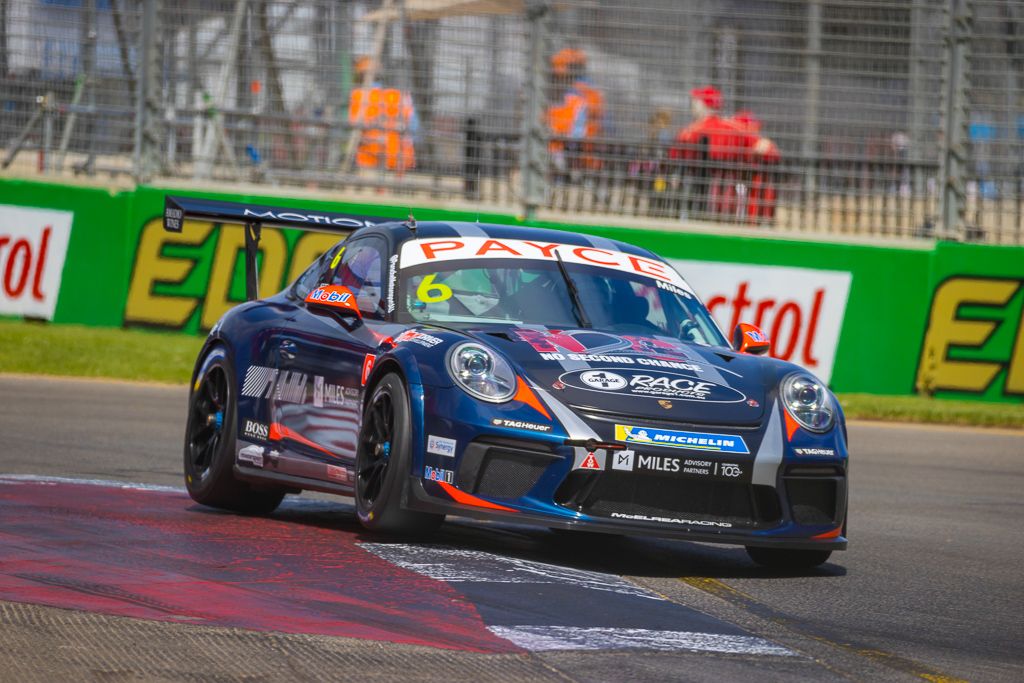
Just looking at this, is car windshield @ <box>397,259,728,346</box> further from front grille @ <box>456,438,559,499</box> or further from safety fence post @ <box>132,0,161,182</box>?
Result: safety fence post @ <box>132,0,161,182</box>

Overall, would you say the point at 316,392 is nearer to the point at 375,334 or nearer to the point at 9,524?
the point at 375,334

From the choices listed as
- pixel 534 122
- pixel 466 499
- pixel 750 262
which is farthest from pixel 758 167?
pixel 466 499

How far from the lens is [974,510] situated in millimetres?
9219

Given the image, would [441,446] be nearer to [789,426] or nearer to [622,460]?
[622,460]

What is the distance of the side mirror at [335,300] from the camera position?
7.22 m

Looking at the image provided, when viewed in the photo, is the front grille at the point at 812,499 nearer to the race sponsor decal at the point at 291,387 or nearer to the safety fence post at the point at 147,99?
the race sponsor decal at the point at 291,387

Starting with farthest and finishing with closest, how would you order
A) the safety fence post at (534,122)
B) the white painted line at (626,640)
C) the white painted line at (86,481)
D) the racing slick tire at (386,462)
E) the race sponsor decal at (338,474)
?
the safety fence post at (534,122), the white painted line at (86,481), the race sponsor decal at (338,474), the racing slick tire at (386,462), the white painted line at (626,640)

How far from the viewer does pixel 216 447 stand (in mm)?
7980

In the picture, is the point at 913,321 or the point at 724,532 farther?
the point at 913,321

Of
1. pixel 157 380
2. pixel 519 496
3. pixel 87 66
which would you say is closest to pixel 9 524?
pixel 519 496

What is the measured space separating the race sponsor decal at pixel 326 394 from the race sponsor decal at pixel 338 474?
10.0 inches

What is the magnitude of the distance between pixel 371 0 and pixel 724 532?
33.4 feet

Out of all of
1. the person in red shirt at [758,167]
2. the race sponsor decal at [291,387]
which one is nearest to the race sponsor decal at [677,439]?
the race sponsor decal at [291,387]

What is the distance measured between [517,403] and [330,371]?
1.25 meters
